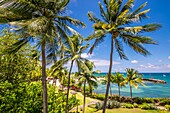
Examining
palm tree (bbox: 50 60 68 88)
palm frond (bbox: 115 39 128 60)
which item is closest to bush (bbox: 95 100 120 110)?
palm tree (bbox: 50 60 68 88)

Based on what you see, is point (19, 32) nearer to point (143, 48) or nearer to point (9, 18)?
point (9, 18)

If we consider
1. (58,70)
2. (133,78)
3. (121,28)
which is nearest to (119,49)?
(121,28)

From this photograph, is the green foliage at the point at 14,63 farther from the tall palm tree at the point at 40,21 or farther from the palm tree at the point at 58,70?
the palm tree at the point at 58,70

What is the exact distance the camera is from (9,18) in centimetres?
1112

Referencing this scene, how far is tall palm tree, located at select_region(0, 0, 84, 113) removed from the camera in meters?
10.3

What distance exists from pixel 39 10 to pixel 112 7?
6.43 metres

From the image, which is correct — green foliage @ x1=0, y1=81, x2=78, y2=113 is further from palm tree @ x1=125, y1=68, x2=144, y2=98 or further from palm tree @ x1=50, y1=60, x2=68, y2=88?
palm tree @ x1=125, y1=68, x2=144, y2=98

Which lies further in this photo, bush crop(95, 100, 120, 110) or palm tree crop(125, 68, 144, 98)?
palm tree crop(125, 68, 144, 98)

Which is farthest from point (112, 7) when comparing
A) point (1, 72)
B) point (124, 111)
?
point (124, 111)

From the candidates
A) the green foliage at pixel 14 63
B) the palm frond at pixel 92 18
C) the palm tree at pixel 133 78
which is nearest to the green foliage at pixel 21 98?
the green foliage at pixel 14 63

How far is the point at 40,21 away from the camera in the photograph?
10.5 meters

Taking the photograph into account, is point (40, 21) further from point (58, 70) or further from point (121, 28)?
point (58, 70)

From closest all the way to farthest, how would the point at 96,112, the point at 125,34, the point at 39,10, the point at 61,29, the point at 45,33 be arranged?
1. the point at 45,33
2. the point at 39,10
3. the point at 61,29
4. the point at 125,34
5. the point at 96,112

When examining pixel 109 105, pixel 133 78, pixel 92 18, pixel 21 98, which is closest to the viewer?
pixel 21 98
